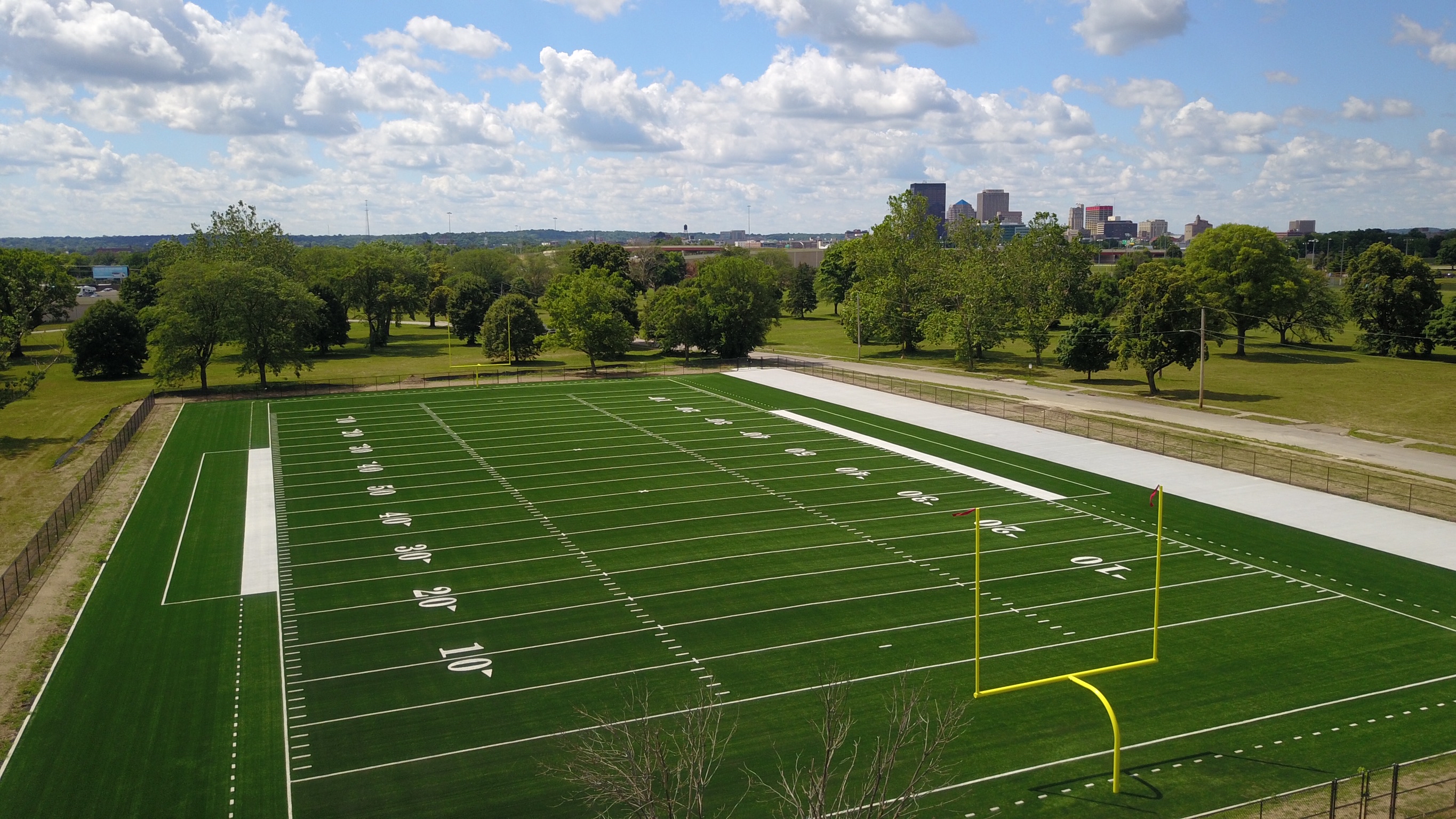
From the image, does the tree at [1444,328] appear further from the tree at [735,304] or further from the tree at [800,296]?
the tree at [800,296]

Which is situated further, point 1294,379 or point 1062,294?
point 1062,294

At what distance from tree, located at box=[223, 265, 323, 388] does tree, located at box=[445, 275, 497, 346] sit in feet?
99.2

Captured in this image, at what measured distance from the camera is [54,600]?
25.2 meters

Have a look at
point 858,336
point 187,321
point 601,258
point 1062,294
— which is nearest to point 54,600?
point 187,321

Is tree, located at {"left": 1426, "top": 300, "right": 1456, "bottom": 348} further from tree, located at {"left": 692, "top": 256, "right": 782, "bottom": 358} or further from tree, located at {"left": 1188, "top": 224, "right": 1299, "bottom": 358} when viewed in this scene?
tree, located at {"left": 692, "top": 256, "right": 782, "bottom": 358}

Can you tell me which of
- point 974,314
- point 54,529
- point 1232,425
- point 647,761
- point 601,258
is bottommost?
point 54,529

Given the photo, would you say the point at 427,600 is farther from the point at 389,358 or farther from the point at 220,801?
the point at 389,358

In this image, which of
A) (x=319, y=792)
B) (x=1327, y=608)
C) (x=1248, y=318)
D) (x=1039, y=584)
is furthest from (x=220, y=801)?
(x=1248, y=318)

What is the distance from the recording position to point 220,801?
1603 cm

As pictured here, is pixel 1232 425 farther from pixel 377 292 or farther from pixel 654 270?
pixel 654 270

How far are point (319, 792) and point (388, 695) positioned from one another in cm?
343

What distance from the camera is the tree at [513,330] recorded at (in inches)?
3194

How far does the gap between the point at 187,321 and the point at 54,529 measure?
33.6 metres

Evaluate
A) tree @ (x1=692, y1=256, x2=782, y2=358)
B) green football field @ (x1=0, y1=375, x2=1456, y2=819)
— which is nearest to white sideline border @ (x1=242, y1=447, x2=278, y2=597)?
green football field @ (x1=0, y1=375, x2=1456, y2=819)
